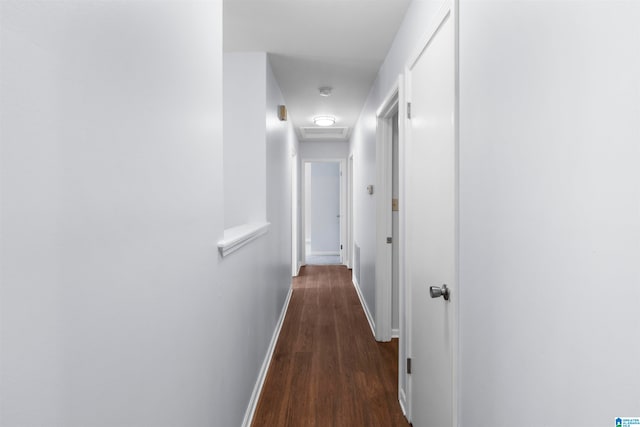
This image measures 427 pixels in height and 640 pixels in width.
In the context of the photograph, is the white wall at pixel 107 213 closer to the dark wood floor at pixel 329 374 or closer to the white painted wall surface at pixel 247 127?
the dark wood floor at pixel 329 374

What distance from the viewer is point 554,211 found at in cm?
77

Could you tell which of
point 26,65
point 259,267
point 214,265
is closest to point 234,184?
point 259,267

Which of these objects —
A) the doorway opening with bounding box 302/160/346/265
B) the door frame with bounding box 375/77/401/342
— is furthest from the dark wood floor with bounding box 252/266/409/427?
the doorway opening with bounding box 302/160/346/265

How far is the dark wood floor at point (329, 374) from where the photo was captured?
2.13 m

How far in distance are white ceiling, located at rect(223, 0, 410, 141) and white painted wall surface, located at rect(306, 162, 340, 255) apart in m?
4.12

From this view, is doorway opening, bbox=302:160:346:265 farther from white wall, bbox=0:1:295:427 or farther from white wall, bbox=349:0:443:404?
white wall, bbox=0:1:295:427

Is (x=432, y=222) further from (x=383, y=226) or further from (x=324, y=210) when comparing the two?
(x=324, y=210)

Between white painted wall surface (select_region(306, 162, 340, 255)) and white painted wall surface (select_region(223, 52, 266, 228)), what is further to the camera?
white painted wall surface (select_region(306, 162, 340, 255))

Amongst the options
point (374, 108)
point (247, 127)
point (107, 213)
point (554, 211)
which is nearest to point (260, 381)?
point (247, 127)

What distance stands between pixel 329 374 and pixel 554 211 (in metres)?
2.24

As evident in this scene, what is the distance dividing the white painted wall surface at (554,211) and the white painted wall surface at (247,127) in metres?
1.89

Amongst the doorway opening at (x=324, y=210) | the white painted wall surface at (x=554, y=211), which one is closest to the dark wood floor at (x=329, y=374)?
the white painted wall surface at (x=554, y=211)

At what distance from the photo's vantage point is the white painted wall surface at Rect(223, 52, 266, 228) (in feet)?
9.25

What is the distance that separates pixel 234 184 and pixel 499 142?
2.23m
